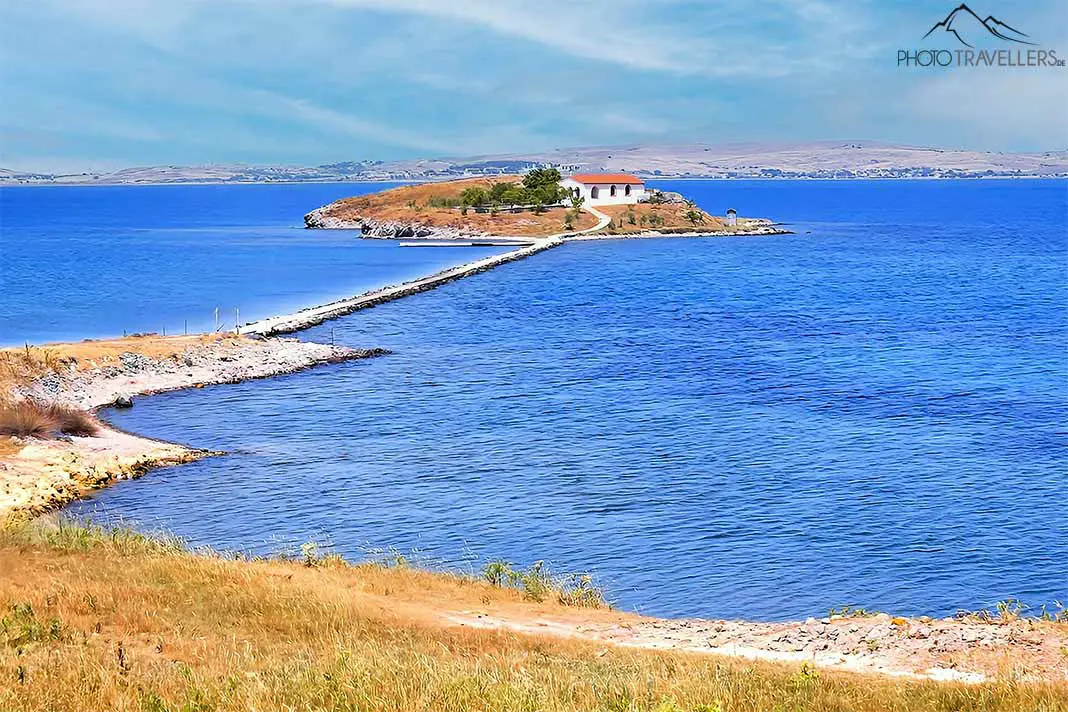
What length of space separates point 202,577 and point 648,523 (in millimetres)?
11765

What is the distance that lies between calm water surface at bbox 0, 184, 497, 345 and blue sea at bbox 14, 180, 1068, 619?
6.33 ft

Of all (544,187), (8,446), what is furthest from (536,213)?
(8,446)

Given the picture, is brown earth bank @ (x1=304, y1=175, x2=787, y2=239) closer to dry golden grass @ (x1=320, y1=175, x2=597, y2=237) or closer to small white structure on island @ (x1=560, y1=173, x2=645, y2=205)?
dry golden grass @ (x1=320, y1=175, x2=597, y2=237)

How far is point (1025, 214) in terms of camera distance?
19462 centimetres

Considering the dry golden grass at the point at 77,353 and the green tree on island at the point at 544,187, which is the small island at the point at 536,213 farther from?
the dry golden grass at the point at 77,353

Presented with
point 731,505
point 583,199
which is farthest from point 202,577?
point 583,199

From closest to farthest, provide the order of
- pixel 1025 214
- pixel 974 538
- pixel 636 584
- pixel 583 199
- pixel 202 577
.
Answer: pixel 202 577
pixel 636 584
pixel 974 538
pixel 583 199
pixel 1025 214

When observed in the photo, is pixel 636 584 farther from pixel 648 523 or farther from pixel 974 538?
pixel 974 538

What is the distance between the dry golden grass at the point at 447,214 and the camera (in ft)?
413

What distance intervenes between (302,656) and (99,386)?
30.9 m

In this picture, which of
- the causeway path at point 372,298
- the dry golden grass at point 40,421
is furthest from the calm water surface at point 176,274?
the dry golden grass at point 40,421

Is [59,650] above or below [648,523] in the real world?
above

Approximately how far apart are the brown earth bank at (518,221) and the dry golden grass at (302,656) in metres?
107

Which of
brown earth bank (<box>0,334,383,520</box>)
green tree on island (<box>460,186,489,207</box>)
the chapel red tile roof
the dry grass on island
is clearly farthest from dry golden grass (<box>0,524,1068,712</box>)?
the chapel red tile roof
